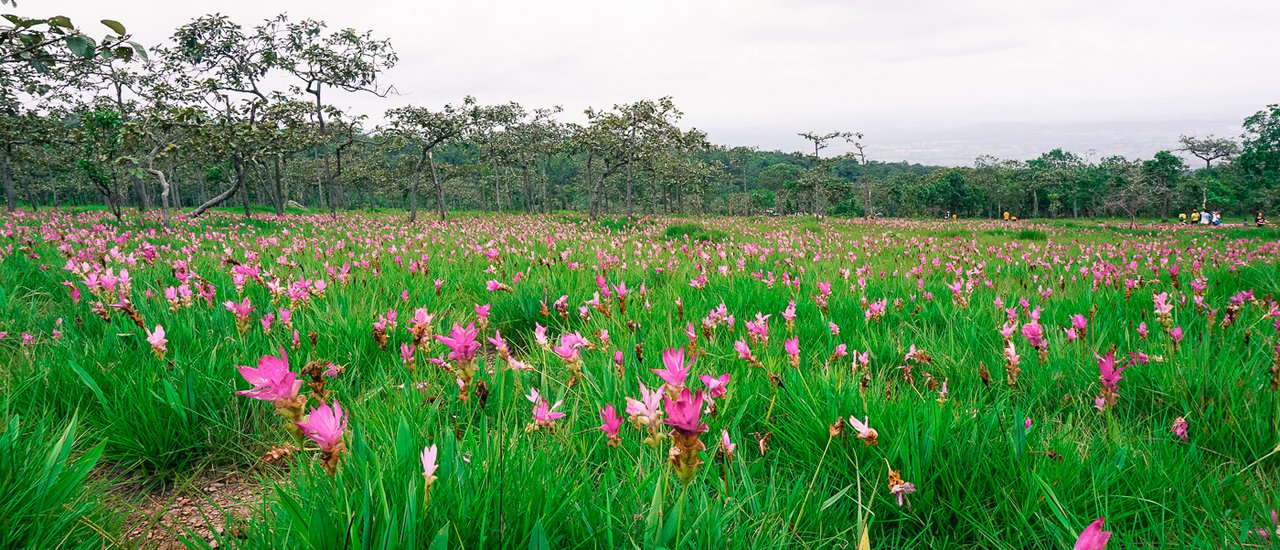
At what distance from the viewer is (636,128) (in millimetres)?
23438

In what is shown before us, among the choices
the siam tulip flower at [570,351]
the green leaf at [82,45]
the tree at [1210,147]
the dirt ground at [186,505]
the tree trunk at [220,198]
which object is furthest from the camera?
the tree at [1210,147]

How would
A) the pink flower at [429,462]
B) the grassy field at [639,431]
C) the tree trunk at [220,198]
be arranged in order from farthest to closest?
1. the tree trunk at [220,198]
2. the grassy field at [639,431]
3. the pink flower at [429,462]

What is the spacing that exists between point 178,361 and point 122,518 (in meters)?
0.90

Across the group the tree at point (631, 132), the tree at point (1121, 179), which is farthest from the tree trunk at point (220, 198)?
the tree at point (1121, 179)

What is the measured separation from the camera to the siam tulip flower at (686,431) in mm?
985

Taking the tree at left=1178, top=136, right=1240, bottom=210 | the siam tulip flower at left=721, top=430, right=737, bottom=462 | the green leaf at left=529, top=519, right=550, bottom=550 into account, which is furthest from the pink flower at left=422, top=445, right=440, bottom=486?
the tree at left=1178, top=136, right=1240, bottom=210

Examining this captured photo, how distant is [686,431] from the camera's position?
3.31 ft

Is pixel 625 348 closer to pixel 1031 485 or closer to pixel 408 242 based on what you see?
pixel 1031 485

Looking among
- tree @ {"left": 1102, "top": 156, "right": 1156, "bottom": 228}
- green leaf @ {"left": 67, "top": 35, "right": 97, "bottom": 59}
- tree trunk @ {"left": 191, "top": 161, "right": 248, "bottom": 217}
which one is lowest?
tree @ {"left": 1102, "top": 156, "right": 1156, "bottom": 228}

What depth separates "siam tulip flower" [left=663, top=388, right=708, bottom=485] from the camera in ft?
3.23

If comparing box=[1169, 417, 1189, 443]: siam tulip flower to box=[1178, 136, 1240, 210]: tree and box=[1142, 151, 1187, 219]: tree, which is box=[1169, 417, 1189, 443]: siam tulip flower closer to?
box=[1142, 151, 1187, 219]: tree

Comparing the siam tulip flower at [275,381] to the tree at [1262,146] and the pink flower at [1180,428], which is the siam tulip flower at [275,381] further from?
the tree at [1262,146]

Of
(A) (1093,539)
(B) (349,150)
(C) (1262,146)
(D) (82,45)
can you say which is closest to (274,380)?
(A) (1093,539)

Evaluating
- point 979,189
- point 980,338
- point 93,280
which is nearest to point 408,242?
point 93,280
